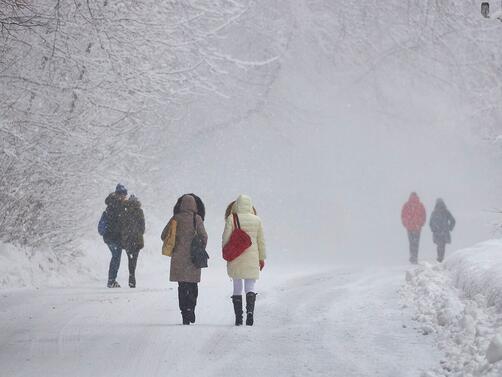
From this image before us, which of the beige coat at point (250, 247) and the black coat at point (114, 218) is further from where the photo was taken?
the black coat at point (114, 218)

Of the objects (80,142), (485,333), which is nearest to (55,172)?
(80,142)

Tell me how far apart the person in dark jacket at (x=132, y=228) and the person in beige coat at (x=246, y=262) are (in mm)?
5053

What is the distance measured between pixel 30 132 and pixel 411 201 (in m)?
11.6

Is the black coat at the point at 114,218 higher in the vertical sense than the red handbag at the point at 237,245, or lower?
higher

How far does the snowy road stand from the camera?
26.3 feet

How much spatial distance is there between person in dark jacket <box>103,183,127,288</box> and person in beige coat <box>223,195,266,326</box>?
5215 mm

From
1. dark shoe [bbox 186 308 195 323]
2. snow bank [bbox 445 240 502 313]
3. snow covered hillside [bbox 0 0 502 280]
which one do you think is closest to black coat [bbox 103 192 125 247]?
snow covered hillside [bbox 0 0 502 280]

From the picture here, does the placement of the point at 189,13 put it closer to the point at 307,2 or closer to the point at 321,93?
the point at 307,2

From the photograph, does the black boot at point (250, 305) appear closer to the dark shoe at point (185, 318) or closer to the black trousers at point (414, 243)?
the dark shoe at point (185, 318)

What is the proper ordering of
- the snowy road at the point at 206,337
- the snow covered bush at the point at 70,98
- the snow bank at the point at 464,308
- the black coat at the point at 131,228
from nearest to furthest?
the snow bank at the point at 464,308, the snowy road at the point at 206,337, the snow covered bush at the point at 70,98, the black coat at the point at 131,228

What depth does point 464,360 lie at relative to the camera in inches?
Answer: 303

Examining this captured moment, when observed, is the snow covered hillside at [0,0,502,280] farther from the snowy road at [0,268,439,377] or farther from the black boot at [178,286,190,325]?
the black boot at [178,286,190,325]

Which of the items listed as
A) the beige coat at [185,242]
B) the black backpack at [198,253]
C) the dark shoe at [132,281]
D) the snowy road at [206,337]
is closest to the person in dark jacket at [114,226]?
the dark shoe at [132,281]

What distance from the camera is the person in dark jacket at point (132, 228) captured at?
15.3 meters
